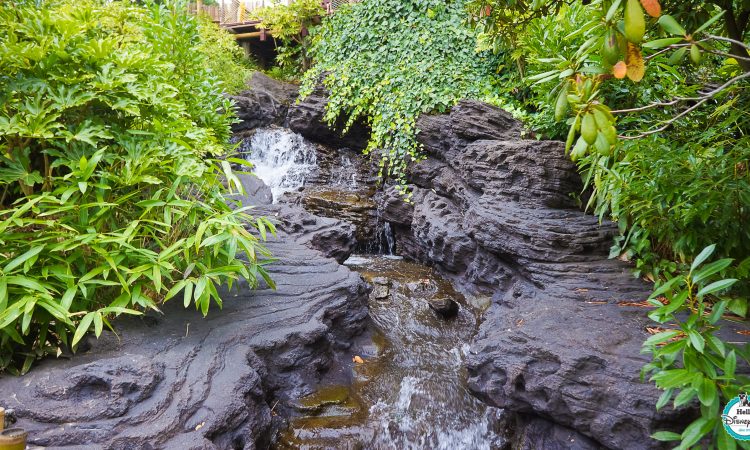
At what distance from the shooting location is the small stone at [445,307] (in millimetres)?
5164

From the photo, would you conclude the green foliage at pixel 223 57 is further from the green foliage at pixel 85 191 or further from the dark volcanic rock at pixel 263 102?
the green foliage at pixel 85 191

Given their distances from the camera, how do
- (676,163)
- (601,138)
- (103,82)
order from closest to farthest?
A: (601,138) < (103,82) < (676,163)

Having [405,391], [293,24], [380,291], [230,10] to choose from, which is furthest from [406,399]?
[230,10]

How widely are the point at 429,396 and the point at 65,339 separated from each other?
2795 mm

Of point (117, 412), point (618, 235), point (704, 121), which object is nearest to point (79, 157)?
point (117, 412)

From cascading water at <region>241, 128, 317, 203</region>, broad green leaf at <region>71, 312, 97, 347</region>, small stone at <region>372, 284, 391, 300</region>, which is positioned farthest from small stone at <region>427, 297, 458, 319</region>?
cascading water at <region>241, 128, 317, 203</region>

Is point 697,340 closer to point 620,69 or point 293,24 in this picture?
point 620,69

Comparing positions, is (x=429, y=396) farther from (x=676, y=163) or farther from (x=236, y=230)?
(x=676, y=163)

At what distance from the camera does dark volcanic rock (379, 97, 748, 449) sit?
2.73 meters

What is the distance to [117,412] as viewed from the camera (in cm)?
253

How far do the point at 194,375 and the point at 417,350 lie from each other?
7.76 feet

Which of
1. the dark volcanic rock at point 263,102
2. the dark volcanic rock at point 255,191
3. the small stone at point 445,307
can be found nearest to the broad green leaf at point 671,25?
the small stone at point 445,307

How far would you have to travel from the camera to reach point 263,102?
11492mm

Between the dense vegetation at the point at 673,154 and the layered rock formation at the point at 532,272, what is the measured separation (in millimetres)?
270
